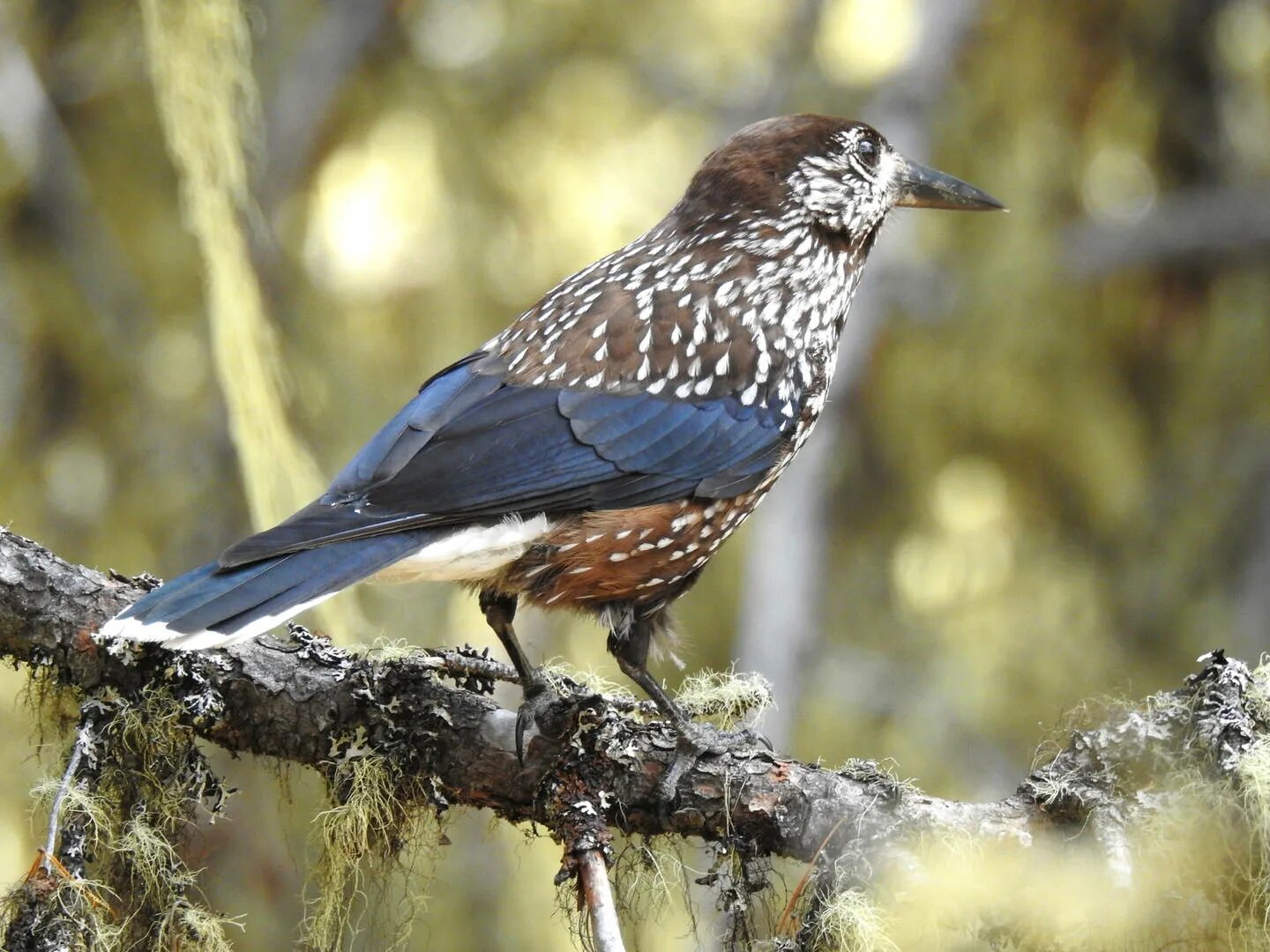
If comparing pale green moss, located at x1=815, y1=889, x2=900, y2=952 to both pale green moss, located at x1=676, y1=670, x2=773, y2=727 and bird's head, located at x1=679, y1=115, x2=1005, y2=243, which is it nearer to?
pale green moss, located at x1=676, y1=670, x2=773, y2=727

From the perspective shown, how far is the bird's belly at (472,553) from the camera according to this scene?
312cm

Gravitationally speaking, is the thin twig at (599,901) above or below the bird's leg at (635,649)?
below

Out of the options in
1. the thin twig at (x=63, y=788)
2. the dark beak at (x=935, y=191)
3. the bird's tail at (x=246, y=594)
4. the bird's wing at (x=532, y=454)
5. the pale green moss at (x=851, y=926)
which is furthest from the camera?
the dark beak at (x=935, y=191)

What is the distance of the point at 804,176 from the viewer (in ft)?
12.7

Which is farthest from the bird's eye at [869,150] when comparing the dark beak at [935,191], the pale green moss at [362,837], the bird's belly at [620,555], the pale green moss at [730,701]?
the pale green moss at [362,837]

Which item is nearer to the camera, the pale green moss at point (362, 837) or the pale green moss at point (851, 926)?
the pale green moss at point (851, 926)

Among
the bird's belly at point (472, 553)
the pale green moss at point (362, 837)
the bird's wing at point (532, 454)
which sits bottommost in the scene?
the pale green moss at point (362, 837)

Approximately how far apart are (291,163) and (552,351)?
6.94ft

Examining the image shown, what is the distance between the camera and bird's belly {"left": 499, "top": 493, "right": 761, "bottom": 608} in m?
3.28

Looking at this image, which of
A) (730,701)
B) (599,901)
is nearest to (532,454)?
(730,701)

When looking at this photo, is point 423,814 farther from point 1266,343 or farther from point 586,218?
point 1266,343

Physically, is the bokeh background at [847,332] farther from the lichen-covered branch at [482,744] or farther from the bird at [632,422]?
the lichen-covered branch at [482,744]

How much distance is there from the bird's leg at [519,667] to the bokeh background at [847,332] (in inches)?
49.8

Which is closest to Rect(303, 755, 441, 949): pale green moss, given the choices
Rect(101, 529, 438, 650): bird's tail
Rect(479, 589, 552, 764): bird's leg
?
Rect(479, 589, 552, 764): bird's leg
